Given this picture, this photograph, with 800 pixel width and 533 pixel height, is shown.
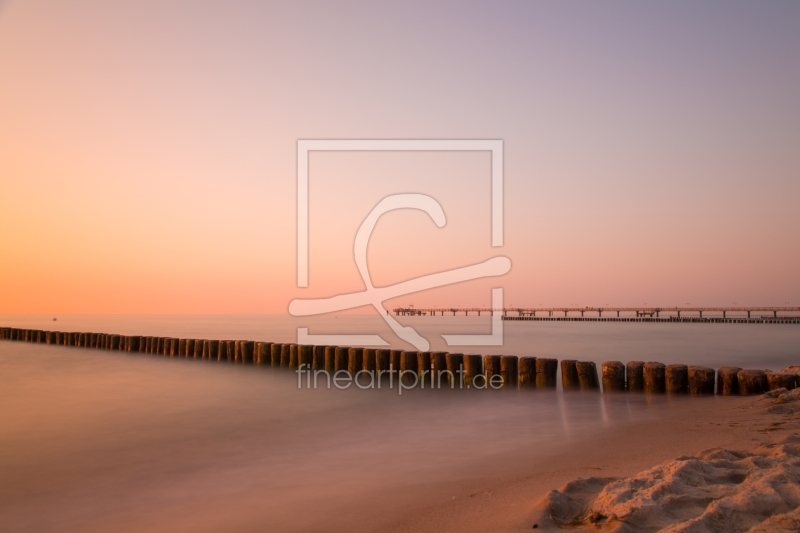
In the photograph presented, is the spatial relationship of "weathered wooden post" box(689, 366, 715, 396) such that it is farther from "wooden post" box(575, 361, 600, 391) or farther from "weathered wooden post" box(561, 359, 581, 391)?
"weathered wooden post" box(561, 359, 581, 391)

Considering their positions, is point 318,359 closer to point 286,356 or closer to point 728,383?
point 286,356

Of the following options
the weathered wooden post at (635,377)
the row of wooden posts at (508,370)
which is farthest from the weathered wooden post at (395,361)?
the weathered wooden post at (635,377)

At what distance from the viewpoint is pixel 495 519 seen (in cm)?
369

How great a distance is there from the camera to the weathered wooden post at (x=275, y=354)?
1658 cm

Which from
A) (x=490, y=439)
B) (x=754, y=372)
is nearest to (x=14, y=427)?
(x=490, y=439)

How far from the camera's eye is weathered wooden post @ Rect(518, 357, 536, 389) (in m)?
11.5

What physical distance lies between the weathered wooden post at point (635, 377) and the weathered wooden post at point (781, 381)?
196cm

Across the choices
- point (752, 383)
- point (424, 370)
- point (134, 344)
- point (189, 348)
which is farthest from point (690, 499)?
point (134, 344)

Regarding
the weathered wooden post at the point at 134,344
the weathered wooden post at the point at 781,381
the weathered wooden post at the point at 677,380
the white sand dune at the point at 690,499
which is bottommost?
the weathered wooden post at the point at 134,344

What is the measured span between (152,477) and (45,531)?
4.71 feet

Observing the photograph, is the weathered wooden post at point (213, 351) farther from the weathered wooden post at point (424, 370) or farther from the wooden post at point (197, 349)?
the weathered wooden post at point (424, 370)

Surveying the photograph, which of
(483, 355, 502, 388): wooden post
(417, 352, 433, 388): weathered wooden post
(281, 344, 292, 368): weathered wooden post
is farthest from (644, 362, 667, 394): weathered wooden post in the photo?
(281, 344, 292, 368): weathered wooden post

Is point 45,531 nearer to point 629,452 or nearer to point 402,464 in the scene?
point 402,464

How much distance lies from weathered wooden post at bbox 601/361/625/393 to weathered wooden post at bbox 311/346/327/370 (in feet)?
24.9
